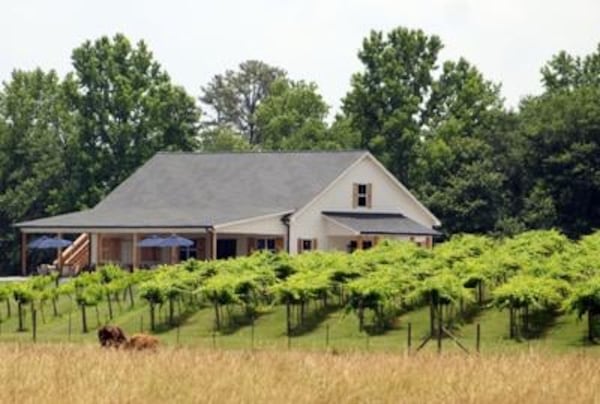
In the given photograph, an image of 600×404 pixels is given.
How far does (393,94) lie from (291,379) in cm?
7018

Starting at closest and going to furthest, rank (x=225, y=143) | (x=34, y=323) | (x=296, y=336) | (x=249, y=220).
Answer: (x=296, y=336), (x=34, y=323), (x=249, y=220), (x=225, y=143)

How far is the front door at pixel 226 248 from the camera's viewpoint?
74188 millimetres

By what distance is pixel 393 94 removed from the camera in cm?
9075

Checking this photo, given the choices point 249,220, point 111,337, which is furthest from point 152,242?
point 111,337

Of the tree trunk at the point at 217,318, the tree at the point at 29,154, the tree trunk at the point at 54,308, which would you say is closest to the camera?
the tree trunk at the point at 217,318

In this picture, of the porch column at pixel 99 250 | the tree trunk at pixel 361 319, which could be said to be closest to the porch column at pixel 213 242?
the porch column at pixel 99 250

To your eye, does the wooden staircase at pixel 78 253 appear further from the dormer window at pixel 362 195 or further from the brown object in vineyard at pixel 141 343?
the brown object in vineyard at pixel 141 343

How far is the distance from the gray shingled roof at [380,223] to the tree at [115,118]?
18.4 metres

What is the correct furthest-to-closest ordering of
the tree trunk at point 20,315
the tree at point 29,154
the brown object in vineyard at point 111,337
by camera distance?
the tree at point 29,154, the tree trunk at point 20,315, the brown object in vineyard at point 111,337

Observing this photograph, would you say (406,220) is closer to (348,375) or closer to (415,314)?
(415,314)

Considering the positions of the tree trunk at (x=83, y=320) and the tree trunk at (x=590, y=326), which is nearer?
the tree trunk at (x=590, y=326)

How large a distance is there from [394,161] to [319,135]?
7859mm

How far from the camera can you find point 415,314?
45.9 meters

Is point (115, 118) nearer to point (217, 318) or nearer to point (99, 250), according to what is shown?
point (99, 250)
